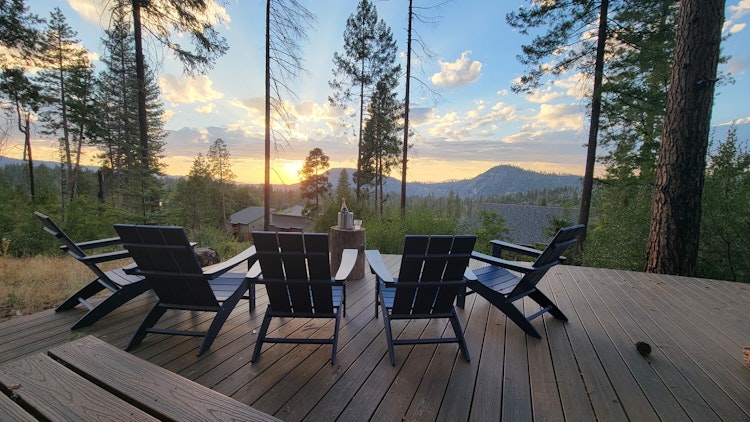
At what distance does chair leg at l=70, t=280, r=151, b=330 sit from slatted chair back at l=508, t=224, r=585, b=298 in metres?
3.06

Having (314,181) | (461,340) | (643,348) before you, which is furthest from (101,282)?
(314,181)

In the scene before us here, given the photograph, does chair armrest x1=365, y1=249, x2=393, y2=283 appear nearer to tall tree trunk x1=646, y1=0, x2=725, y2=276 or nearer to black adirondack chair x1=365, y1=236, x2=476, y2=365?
black adirondack chair x1=365, y1=236, x2=476, y2=365

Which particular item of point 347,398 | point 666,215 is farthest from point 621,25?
point 347,398

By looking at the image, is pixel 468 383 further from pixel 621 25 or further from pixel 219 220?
pixel 219 220

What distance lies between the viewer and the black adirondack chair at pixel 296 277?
6.34 feet

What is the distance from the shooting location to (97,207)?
27.4ft

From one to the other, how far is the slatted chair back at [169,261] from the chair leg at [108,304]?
0.50 meters

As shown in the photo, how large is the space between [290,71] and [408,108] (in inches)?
157

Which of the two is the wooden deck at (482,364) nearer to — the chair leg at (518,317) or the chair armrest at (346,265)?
the chair leg at (518,317)

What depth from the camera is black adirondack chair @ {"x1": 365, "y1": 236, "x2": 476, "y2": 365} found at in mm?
1981

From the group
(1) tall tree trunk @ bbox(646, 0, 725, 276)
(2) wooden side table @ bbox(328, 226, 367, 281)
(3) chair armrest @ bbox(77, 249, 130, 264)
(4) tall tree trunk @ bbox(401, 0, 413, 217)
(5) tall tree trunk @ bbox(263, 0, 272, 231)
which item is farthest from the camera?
(4) tall tree trunk @ bbox(401, 0, 413, 217)

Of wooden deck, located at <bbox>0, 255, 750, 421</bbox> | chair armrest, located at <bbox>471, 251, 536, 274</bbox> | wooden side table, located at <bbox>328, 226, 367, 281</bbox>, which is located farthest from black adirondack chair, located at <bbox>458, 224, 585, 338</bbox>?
wooden side table, located at <bbox>328, 226, 367, 281</bbox>

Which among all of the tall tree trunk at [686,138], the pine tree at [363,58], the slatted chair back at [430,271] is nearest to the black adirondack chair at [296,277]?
the slatted chair back at [430,271]

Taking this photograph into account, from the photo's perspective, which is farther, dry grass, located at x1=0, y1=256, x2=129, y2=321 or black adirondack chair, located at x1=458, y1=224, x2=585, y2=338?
dry grass, located at x1=0, y1=256, x2=129, y2=321
